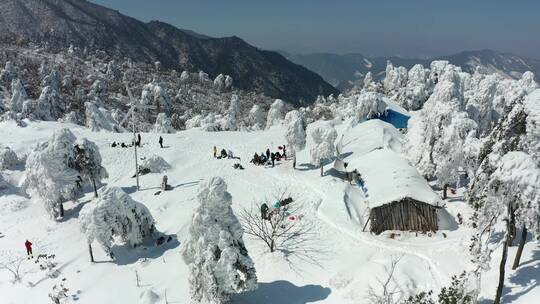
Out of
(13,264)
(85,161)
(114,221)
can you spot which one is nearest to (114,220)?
(114,221)

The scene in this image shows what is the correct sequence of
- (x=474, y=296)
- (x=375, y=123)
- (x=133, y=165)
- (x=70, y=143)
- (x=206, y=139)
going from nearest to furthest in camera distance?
(x=474, y=296), (x=70, y=143), (x=133, y=165), (x=375, y=123), (x=206, y=139)

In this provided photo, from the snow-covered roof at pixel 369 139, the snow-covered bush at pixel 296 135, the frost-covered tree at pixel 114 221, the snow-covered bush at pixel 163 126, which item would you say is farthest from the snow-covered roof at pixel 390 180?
the snow-covered bush at pixel 163 126

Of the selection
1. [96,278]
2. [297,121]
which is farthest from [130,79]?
[96,278]

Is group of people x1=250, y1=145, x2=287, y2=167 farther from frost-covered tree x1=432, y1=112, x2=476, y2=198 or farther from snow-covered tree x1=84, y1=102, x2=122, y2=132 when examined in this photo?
snow-covered tree x1=84, y1=102, x2=122, y2=132

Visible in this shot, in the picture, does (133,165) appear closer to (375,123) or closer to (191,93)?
(375,123)

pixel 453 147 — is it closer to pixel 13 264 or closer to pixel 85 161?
pixel 85 161
